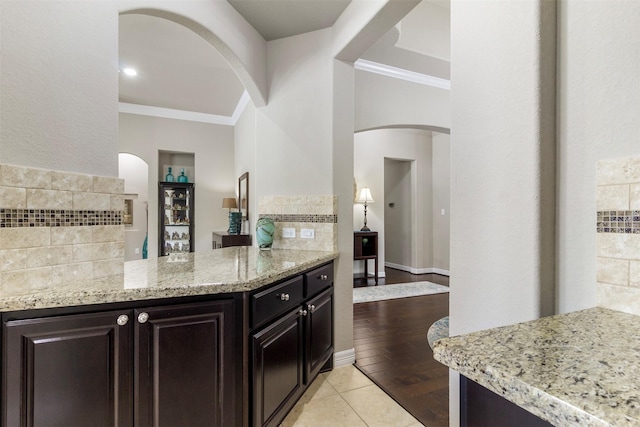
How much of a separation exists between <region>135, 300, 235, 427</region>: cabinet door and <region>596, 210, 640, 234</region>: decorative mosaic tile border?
4.38 feet

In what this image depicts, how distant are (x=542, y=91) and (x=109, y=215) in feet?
6.00

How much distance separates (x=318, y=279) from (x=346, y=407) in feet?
2.64

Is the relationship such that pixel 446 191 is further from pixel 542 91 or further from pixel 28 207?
pixel 28 207

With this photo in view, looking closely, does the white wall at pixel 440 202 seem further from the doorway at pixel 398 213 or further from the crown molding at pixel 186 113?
the crown molding at pixel 186 113

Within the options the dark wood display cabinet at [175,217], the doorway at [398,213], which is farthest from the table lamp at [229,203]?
the doorway at [398,213]

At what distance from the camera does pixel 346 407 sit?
6.36ft

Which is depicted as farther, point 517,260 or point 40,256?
point 40,256

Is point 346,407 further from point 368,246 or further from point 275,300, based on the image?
point 368,246

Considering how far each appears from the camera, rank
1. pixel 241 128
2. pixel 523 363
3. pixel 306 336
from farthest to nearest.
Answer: pixel 241 128, pixel 306 336, pixel 523 363

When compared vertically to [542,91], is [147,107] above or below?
above

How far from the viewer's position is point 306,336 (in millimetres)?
1933

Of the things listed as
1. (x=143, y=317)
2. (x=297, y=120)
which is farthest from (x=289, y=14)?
(x=143, y=317)

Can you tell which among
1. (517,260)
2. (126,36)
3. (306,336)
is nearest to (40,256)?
(306,336)

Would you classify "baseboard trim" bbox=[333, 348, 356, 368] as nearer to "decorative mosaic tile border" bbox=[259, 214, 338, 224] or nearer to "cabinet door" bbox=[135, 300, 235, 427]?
"decorative mosaic tile border" bbox=[259, 214, 338, 224]
